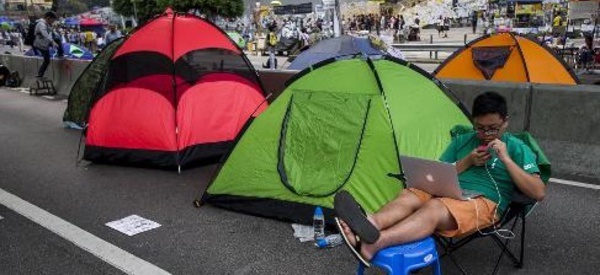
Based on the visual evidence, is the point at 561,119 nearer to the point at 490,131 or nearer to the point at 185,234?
the point at 490,131

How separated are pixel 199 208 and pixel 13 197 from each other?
2206 millimetres

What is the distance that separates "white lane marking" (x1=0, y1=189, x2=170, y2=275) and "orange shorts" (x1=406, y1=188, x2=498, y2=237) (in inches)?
82.9

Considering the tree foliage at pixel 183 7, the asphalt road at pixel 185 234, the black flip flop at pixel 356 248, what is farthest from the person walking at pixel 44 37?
the tree foliage at pixel 183 7

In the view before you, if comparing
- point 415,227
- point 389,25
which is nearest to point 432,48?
point 389,25

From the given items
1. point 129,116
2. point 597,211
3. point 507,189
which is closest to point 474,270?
point 507,189

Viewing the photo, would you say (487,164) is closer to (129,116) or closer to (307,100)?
(307,100)

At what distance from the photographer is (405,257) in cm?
321

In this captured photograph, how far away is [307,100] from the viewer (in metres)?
5.21

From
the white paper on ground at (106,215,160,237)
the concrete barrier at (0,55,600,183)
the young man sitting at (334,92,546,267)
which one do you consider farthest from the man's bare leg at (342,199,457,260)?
the concrete barrier at (0,55,600,183)

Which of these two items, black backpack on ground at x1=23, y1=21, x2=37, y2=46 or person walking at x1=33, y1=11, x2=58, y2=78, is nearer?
person walking at x1=33, y1=11, x2=58, y2=78

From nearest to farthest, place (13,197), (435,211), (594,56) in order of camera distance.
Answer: (435,211)
(13,197)
(594,56)

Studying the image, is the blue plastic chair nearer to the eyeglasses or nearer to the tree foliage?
the eyeglasses

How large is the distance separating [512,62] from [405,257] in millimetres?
6560

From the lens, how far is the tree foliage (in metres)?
35.2
